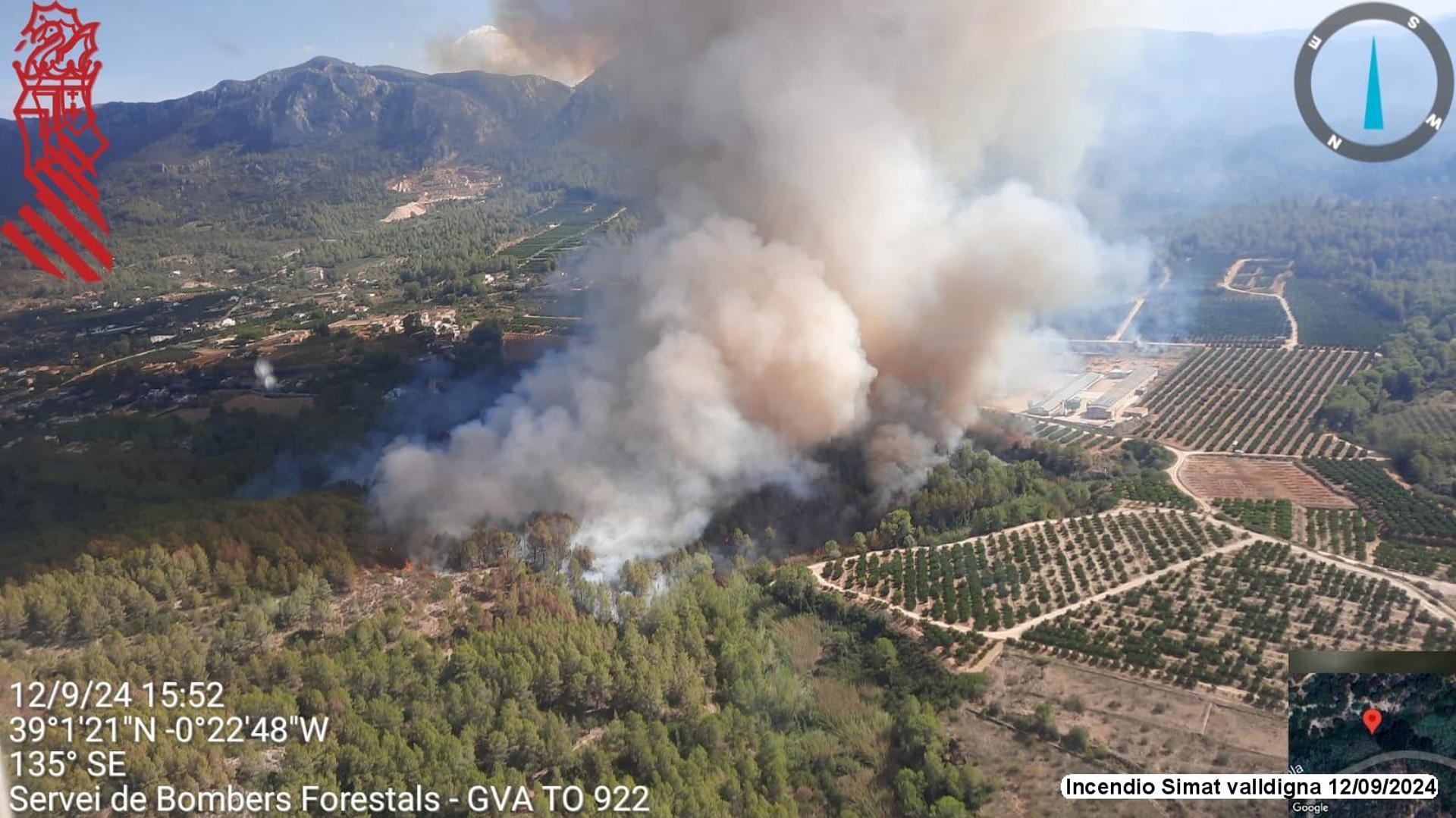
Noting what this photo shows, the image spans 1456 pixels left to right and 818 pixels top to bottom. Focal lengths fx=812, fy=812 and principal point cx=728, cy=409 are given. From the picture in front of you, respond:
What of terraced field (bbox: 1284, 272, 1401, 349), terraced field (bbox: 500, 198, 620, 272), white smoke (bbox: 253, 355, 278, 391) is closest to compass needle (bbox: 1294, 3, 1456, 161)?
terraced field (bbox: 1284, 272, 1401, 349)

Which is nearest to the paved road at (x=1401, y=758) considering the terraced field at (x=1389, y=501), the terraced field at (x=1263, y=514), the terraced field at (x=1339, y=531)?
the terraced field at (x=1339, y=531)

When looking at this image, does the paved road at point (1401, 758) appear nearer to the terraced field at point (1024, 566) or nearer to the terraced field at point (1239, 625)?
the terraced field at point (1239, 625)

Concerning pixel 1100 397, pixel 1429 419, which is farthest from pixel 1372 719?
pixel 1100 397

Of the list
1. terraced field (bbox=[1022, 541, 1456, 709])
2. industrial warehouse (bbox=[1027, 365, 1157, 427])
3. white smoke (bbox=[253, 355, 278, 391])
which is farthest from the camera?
white smoke (bbox=[253, 355, 278, 391])

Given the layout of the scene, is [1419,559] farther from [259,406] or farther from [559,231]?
[559,231]

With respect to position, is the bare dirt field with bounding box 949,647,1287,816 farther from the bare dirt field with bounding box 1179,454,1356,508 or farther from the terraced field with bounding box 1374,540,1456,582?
the bare dirt field with bounding box 1179,454,1356,508

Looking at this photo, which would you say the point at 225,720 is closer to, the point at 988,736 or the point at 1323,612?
the point at 988,736
